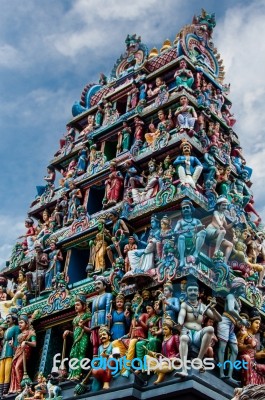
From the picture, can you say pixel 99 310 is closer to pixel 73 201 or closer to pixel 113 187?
pixel 113 187

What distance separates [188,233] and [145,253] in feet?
4.87

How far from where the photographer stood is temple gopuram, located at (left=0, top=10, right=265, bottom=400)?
50.3 feet

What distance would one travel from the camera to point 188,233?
1678 centimetres

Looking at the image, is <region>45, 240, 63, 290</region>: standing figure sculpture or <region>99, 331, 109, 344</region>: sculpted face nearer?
<region>99, 331, 109, 344</region>: sculpted face

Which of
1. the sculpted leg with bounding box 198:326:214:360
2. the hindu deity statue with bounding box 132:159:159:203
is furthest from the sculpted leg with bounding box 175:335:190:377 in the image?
the hindu deity statue with bounding box 132:159:159:203

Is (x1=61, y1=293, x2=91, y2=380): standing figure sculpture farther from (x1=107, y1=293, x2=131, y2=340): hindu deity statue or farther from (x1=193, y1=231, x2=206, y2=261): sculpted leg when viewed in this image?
(x1=193, y1=231, x2=206, y2=261): sculpted leg

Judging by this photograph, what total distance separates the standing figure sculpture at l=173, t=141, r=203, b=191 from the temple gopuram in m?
0.05

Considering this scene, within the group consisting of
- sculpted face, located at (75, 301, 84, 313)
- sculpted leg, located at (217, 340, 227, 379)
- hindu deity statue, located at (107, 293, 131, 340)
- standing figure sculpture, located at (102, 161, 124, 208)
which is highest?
standing figure sculpture, located at (102, 161, 124, 208)

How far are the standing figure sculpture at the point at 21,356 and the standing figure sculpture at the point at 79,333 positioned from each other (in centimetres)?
135

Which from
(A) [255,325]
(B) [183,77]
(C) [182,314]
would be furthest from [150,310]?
(B) [183,77]

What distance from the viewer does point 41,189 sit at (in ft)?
84.0

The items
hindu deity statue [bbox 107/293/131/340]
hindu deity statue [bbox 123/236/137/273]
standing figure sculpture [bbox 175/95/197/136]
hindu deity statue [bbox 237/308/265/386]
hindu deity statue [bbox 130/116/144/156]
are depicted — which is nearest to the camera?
hindu deity statue [bbox 237/308/265/386]

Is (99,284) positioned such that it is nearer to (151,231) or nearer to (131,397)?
(151,231)

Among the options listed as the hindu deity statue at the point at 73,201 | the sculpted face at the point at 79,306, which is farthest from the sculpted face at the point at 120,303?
the hindu deity statue at the point at 73,201
